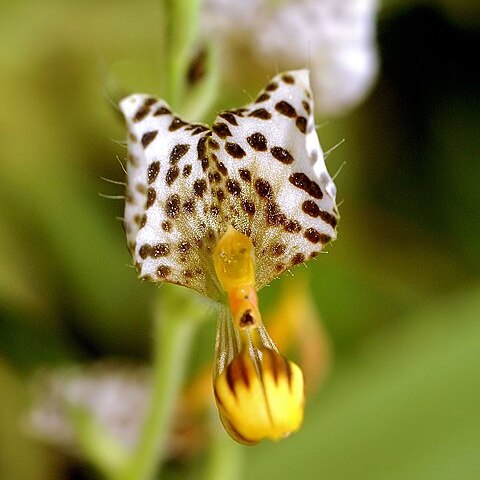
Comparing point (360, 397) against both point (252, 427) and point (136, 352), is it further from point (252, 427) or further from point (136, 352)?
point (252, 427)

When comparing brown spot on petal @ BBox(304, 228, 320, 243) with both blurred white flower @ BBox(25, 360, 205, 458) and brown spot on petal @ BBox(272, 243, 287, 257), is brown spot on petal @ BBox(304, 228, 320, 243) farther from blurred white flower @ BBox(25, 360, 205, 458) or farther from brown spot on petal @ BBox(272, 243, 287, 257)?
blurred white flower @ BBox(25, 360, 205, 458)

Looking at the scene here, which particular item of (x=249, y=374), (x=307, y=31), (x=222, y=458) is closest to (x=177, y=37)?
(x=249, y=374)

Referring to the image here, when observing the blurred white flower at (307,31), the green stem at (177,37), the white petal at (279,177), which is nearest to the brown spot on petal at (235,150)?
the white petal at (279,177)

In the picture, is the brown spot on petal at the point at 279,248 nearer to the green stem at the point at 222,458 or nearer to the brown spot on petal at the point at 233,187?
the brown spot on petal at the point at 233,187

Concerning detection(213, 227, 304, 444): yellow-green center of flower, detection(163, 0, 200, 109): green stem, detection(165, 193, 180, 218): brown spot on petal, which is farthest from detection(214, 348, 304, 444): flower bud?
detection(163, 0, 200, 109): green stem

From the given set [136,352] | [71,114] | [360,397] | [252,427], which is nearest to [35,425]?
[136,352]

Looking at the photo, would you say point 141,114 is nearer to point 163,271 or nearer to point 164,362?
point 163,271
